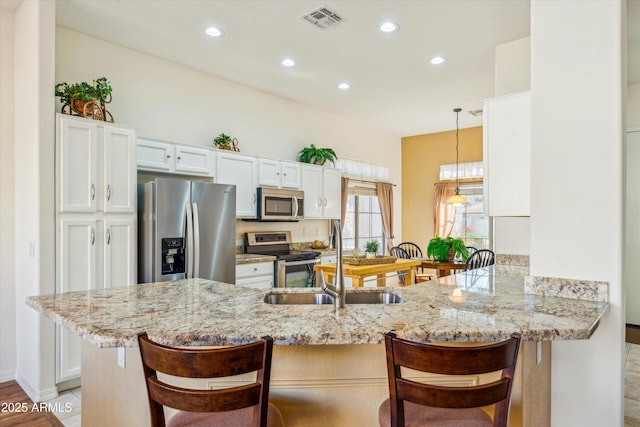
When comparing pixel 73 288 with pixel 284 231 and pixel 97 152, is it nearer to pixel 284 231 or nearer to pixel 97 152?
pixel 97 152

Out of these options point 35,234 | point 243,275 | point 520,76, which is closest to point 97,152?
point 35,234

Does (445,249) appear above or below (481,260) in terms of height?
above

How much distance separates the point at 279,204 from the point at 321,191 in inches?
36.5

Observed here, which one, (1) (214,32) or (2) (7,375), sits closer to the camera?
(2) (7,375)

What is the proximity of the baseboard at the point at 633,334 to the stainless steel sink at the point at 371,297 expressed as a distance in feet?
13.4

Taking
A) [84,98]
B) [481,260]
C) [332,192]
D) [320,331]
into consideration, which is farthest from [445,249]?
[84,98]

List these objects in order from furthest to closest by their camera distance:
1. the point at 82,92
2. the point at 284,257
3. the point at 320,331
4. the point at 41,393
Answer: the point at 284,257 → the point at 82,92 → the point at 41,393 → the point at 320,331

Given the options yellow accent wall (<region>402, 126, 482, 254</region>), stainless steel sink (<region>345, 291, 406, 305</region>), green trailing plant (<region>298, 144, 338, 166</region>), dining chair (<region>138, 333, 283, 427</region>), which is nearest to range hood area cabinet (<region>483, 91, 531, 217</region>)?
stainless steel sink (<region>345, 291, 406, 305</region>)

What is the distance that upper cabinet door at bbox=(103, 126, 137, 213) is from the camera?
124 inches

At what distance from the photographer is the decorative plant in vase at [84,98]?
10.1ft

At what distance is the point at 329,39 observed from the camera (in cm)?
358

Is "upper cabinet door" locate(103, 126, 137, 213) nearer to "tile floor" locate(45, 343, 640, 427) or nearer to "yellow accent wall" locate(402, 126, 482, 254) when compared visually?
"tile floor" locate(45, 343, 640, 427)

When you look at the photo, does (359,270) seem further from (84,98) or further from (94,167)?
(84,98)

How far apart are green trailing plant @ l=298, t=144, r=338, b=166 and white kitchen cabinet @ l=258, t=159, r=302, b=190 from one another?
1.25 feet
